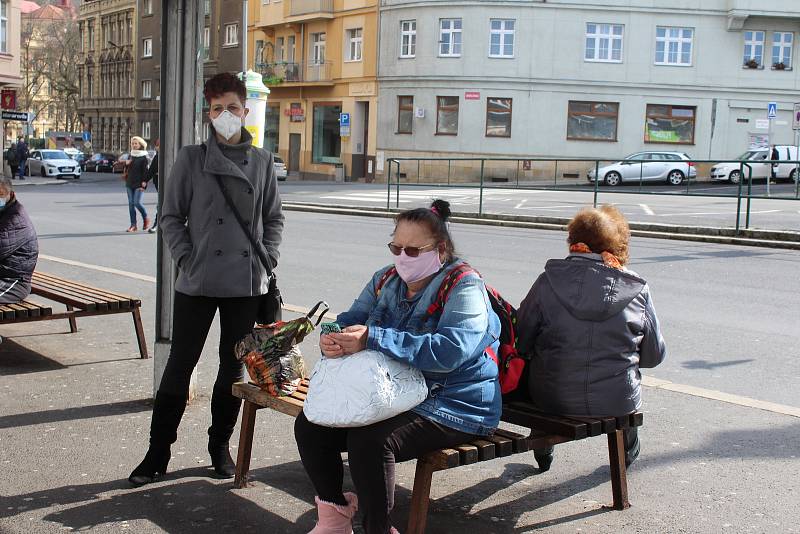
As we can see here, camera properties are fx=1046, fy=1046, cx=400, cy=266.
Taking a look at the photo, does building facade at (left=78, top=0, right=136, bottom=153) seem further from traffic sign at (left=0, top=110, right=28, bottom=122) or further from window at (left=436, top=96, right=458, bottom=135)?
traffic sign at (left=0, top=110, right=28, bottom=122)

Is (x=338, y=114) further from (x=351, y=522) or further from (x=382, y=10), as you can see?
(x=351, y=522)

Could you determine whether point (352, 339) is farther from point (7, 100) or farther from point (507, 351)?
point (7, 100)

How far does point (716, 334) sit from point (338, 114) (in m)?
44.3

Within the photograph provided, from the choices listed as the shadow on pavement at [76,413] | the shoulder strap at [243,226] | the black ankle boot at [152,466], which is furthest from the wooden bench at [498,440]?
the shadow on pavement at [76,413]

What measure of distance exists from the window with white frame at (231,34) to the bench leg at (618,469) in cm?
5869

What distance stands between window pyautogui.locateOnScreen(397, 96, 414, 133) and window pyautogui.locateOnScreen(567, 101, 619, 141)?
719 centimetres

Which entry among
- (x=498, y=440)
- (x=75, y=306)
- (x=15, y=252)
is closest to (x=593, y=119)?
(x=75, y=306)

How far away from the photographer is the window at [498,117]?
150 ft

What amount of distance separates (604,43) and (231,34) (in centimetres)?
2488

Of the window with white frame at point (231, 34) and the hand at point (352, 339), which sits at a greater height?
the window with white frame at point (231, 34)

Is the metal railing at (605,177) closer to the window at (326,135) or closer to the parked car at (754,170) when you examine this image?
the parked car at (754,170)

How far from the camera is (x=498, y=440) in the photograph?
4.09 metres

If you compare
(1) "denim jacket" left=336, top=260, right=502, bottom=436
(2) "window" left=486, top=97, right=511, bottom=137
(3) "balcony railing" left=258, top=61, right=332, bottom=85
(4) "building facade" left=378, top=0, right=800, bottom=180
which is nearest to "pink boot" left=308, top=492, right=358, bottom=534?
(1) "denim jacket" left=336, top=260, right=502, bottom=436

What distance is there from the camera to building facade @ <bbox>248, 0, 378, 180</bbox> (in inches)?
1975
